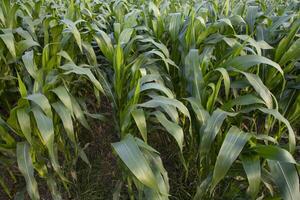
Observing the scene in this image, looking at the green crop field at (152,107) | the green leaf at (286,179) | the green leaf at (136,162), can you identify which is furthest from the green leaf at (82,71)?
the green leaf at (286,179)

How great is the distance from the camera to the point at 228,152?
3.54ft

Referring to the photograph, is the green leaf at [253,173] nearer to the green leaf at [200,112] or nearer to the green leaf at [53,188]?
the green leaf at [200,112]

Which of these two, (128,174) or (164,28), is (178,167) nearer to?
(128,174)

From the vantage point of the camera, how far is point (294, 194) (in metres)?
1.04

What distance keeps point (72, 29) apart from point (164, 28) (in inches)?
21.2

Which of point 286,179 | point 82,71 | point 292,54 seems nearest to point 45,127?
point 82,71

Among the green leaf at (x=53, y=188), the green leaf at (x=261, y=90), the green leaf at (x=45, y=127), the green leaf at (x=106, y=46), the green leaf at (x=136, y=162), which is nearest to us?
the green leaf at (x=136, y=162)

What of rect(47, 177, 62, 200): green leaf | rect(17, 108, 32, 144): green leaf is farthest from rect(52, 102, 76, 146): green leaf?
rect(47, 177, 62, 200): green leaf

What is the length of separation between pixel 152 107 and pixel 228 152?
35 centimetres

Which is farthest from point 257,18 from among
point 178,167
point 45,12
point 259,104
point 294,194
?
point 45,12

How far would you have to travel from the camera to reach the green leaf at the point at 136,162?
40.7 inches

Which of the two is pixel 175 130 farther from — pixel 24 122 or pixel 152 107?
pixel 24 122

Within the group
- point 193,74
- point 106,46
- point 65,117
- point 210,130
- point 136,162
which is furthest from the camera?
point 106,46

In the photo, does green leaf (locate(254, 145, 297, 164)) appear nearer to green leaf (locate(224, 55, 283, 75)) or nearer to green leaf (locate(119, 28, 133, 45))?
green leaf (locate(224, 55, 283, 75))
